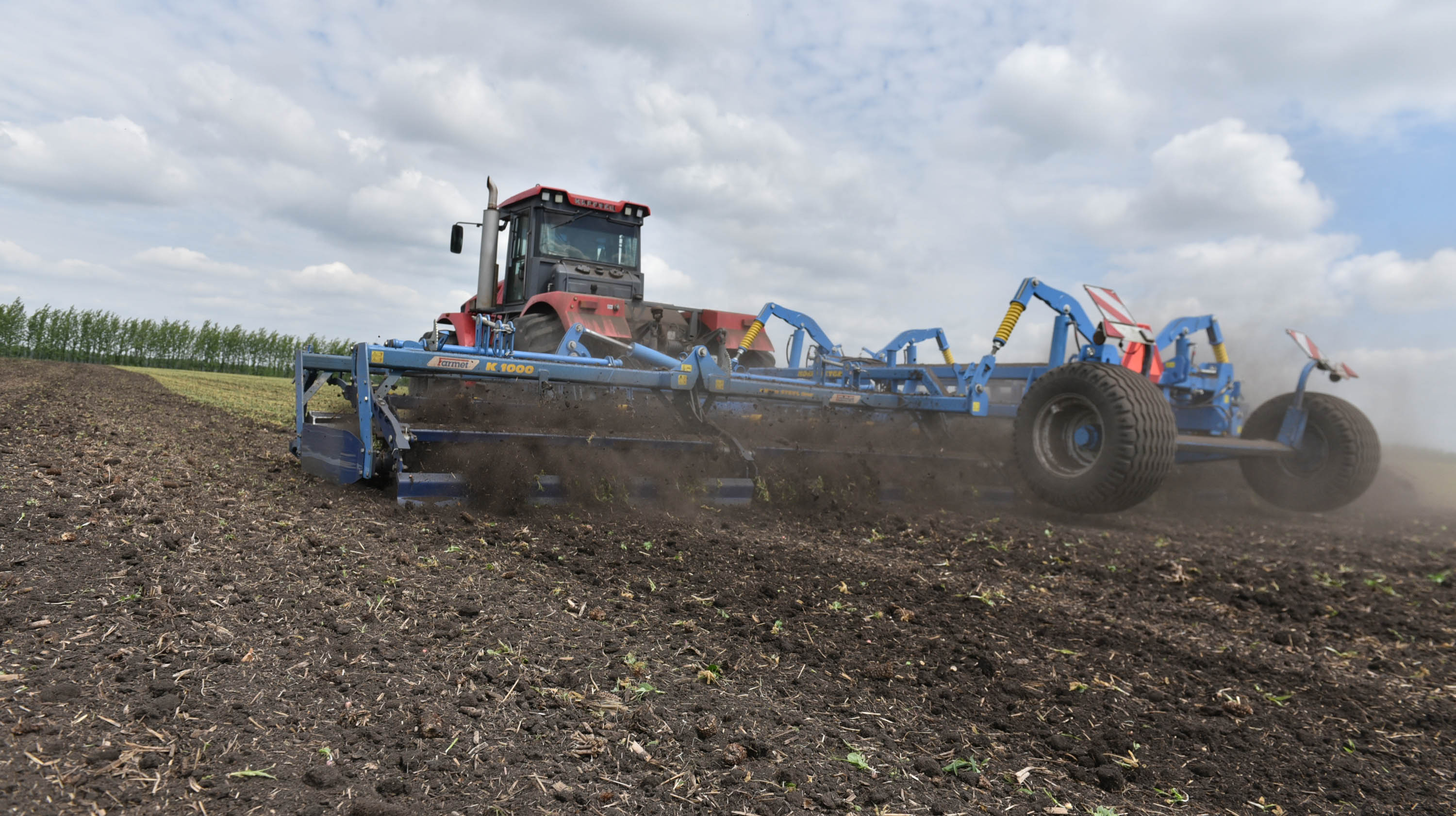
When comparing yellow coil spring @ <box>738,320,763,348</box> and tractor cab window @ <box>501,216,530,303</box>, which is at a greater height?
tractor cab window @ <box>501,216,530,303</box>

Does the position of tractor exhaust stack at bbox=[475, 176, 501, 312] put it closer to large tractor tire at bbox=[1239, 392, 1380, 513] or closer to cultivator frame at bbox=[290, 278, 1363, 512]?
cultivator frame at bbox=[290, 278, 1363, 512]

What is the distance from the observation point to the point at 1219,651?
364 centimetres

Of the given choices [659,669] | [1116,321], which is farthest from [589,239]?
[659,669]

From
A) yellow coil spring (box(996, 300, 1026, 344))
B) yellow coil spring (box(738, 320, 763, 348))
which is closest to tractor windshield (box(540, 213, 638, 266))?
yellow coil spring (box(738, 320, 763, 348))

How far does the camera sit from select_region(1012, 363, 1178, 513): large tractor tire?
6.37 metres

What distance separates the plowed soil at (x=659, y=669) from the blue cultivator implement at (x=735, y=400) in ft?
2.59

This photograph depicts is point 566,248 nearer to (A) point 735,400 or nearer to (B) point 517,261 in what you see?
(B) point 517,261

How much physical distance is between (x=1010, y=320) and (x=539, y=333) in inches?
177

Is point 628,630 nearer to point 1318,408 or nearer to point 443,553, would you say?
point 443,553

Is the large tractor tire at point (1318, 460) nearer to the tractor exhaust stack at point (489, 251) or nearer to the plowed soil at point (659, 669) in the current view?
the plowed soil at point (659, 669)

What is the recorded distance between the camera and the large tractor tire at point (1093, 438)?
20.9ft

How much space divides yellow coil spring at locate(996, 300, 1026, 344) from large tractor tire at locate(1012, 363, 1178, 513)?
70 cm

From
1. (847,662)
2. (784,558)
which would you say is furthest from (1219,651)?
(784,558)

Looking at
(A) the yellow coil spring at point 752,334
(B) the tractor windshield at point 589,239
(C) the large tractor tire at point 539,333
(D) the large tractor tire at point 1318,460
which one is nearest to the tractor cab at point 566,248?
(B) the tractor windshield at point 589,239
